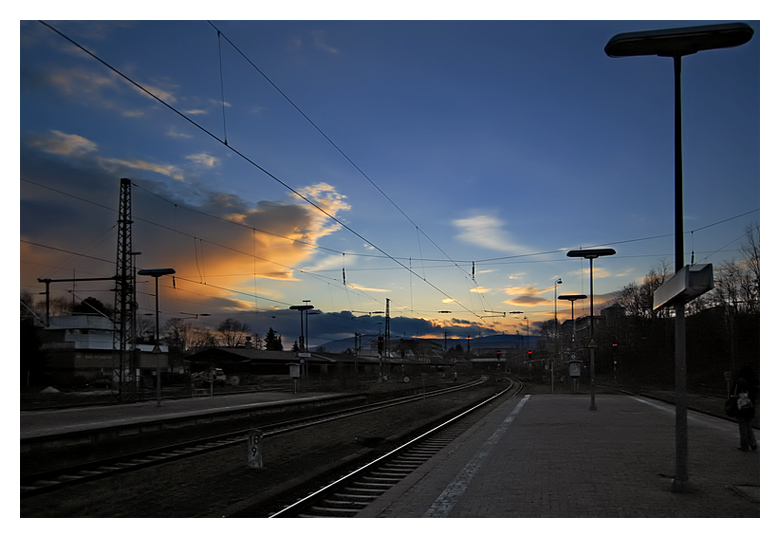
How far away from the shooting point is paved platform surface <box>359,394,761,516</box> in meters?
8.38

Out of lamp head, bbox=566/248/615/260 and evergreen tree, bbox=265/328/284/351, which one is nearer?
lamp head, bbox=566/248/615/260

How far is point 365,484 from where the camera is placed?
11344mm

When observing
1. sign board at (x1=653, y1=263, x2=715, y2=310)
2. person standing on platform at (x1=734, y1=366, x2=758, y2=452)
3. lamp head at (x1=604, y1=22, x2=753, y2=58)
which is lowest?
person standing on platform at (x1=734, y1=366, x2=758, y2=452)

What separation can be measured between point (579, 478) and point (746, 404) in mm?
4534

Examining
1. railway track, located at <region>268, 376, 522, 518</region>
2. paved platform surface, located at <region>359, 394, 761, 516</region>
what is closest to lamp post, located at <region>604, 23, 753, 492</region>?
paved platform surface, located at <region>359, 394, 761, 516</region>

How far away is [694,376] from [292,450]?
1925 inches

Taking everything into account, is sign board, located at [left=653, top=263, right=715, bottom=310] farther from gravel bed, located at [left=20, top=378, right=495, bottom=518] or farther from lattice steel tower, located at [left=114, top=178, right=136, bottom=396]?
lattice steel tower, located at [left=114, top=178, right=136, bottom=396]

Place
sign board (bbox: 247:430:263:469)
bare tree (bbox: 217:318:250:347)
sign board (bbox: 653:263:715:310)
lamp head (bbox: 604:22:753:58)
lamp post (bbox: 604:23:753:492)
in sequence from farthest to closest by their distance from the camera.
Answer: bare tree (bbox: 217:318:250:347) → sign board (bbox: 247:430:263:469) → lamp post (bbox: 604:23:753:492) → lamp head (bbox: 604:22:753:58) → sign board (bbox: 653:263:715:310)

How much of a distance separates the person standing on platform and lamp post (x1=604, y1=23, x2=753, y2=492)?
4375 mm

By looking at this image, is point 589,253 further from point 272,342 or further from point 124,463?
point 272,342

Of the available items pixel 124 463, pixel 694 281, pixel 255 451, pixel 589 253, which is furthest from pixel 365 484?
pixel 589 253

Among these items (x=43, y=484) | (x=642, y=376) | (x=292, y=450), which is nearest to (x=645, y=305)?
(x=642, y=376)

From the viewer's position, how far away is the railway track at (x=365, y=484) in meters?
9.14

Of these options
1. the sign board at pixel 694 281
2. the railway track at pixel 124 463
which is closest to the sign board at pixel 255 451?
Answer: the railway track at pixel 124 463
